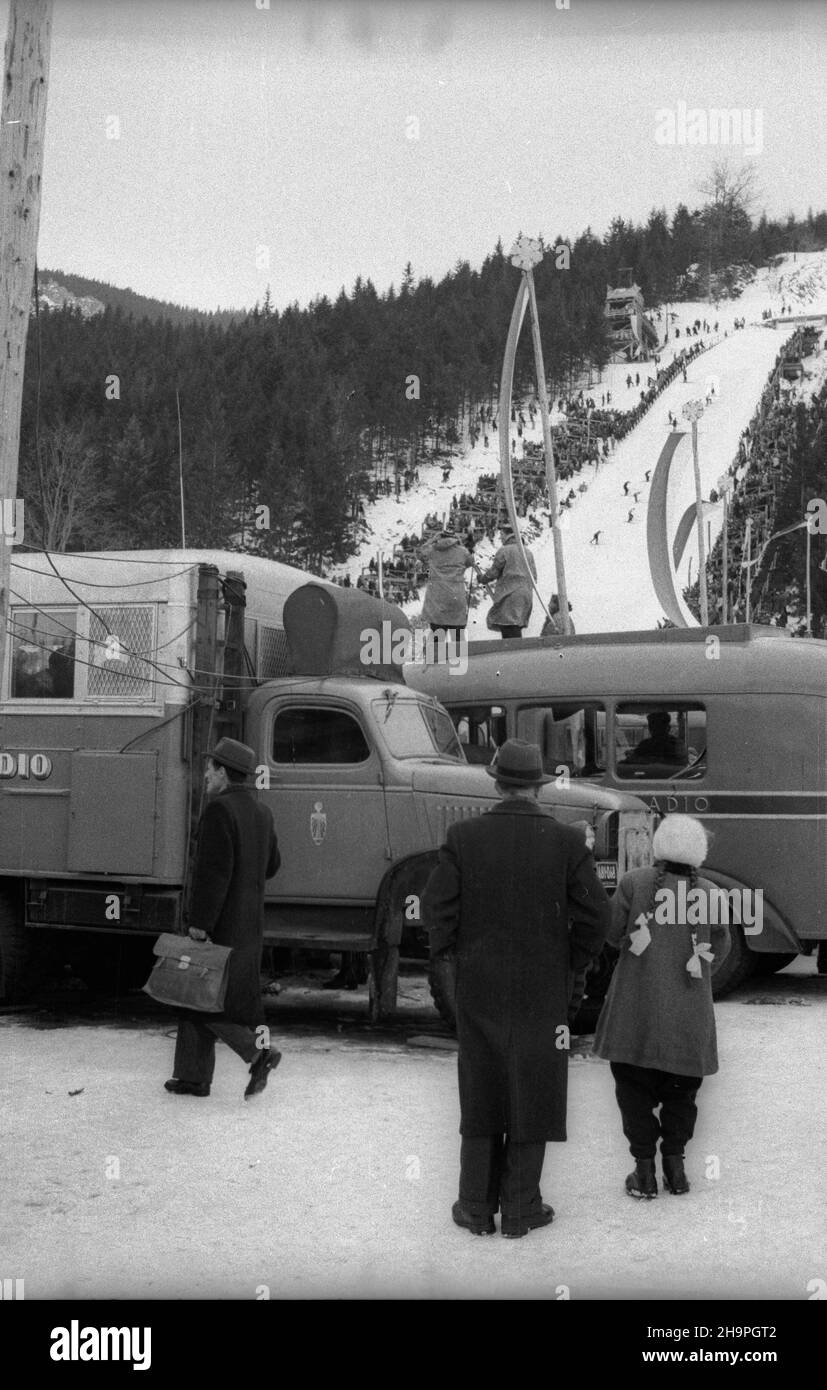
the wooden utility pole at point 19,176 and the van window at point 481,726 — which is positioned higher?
the wooden utility pole at point 19,176

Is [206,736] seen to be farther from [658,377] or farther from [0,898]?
[658,377]

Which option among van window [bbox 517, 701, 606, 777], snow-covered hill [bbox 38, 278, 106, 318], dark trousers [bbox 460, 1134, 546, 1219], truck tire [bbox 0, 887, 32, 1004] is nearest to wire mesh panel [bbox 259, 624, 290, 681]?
truck tire [bbox 0, 887, 32, 1004]

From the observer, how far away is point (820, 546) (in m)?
53.1

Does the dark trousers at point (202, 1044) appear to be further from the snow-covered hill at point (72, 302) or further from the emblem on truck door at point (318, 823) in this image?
the snow-covered hill at point (72, 302)

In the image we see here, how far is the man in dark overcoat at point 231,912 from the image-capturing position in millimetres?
6945

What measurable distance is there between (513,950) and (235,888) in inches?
91.5

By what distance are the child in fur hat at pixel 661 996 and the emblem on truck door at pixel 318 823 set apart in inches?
136

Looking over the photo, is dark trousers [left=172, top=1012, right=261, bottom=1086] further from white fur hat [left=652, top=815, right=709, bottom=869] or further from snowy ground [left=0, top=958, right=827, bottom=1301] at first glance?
white fur hat [left=652, top=815, right=709, bottom=869]

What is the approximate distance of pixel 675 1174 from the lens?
557 centimetres

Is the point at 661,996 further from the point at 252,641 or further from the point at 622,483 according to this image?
the point at 622,483

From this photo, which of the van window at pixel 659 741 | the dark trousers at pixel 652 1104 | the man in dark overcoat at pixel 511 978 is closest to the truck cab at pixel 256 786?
the van window at pixel 659 741

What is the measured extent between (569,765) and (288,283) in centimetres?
404

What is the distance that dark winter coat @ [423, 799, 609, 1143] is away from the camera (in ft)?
16.4

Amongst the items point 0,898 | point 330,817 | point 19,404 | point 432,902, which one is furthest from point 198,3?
point 0,898
